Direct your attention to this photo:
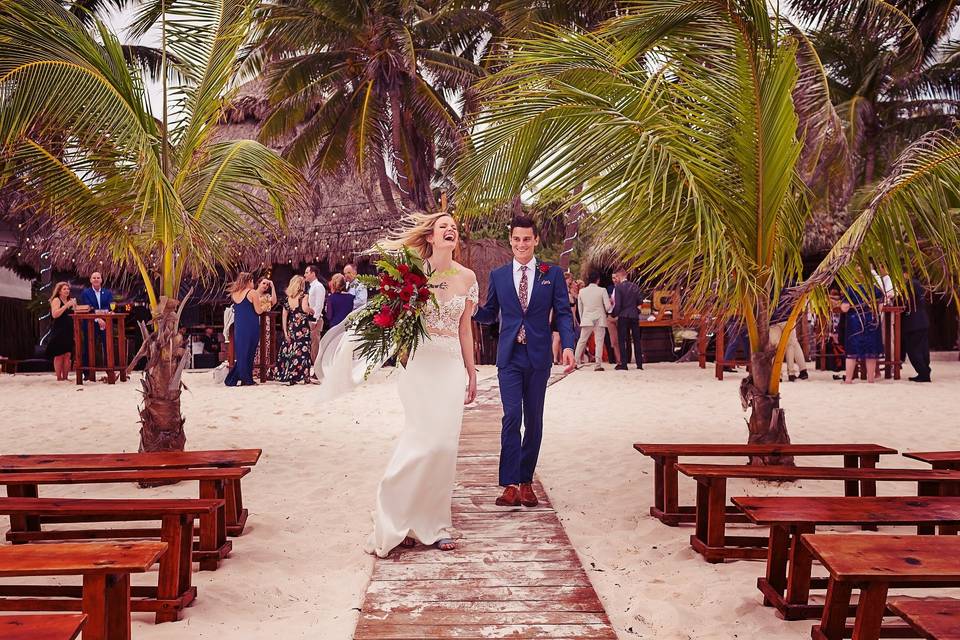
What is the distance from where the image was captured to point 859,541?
2693 millimetres

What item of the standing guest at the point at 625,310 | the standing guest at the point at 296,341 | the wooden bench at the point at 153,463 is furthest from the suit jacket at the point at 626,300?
the wooden bench at the point at 153,463

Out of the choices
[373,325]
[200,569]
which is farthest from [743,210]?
[200,569]

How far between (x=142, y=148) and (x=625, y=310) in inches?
428

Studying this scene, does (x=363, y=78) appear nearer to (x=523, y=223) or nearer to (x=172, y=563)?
(x=523, y=223)

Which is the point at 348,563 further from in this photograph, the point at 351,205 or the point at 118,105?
the point at 351,205

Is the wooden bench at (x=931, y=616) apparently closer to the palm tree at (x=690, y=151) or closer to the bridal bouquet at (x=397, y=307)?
the bridal bouquet at (x=397, y=307)

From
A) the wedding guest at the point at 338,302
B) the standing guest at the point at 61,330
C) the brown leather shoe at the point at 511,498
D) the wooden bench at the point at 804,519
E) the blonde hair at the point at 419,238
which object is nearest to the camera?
the wooden bench at the point at 804,519

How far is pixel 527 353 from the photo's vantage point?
4852mm

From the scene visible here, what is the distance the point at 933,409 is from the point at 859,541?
25.6 ft

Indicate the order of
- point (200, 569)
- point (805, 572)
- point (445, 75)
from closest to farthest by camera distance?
point (805, 572)
point (200, 569)
point (445, 75)

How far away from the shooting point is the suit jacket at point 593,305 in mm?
14766

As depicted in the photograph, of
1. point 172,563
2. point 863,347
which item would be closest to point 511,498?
point 172,563

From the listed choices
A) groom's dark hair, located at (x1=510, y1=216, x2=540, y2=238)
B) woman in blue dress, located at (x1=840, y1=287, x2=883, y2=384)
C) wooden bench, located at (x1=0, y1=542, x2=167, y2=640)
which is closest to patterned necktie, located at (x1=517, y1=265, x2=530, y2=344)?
groom's dark hair, located at (x1=510, y1=216, x2=540, y2=238)

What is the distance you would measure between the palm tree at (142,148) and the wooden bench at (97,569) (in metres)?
2.91
